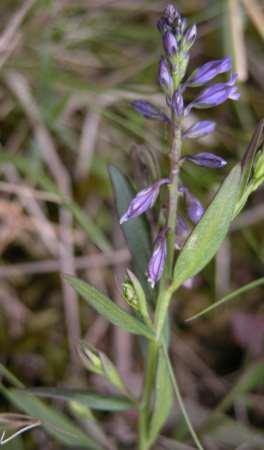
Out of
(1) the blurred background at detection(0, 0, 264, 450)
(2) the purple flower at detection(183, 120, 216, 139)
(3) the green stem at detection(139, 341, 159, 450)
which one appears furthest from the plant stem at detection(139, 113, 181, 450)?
(1) the blurred background at detection(0, 0, 264, 450)

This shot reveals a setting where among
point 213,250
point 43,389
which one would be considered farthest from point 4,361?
point 213,250

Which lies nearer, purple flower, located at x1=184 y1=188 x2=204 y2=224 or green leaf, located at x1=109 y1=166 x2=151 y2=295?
purple flower, located at x1=184 y1=188 x2=204 y2=224

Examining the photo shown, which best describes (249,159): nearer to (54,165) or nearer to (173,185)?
(173,185)

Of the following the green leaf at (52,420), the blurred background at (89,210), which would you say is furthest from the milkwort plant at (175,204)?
the blurred background at (89,210)

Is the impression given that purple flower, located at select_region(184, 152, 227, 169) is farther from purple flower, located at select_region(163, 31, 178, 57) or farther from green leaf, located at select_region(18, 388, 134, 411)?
green leaf, located at select_region(18, 388, 134, 411)

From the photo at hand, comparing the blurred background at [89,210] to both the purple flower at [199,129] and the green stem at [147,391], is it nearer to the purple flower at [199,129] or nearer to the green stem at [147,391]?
the green stem at [147,391]

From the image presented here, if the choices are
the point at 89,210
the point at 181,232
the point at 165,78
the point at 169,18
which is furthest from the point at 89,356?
the point at 89,210

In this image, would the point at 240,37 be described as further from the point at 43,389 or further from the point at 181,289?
the point at 43,389
